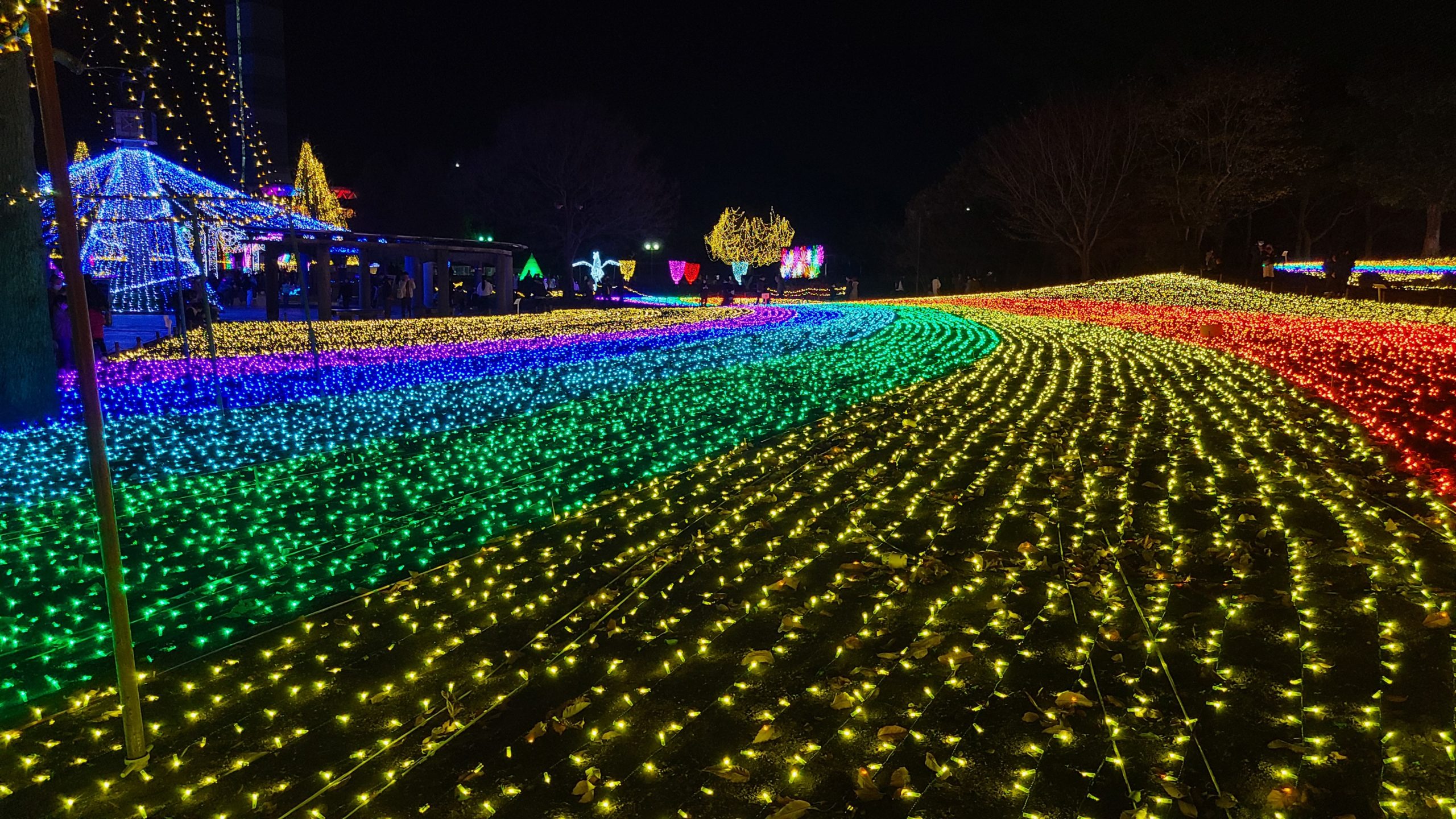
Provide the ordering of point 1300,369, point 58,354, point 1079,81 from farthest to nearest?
point 1079,81 < point 58,354 < point 1300,369

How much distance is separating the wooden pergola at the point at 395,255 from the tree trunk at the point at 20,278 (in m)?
9.54

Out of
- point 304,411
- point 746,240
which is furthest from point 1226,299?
point 746,240

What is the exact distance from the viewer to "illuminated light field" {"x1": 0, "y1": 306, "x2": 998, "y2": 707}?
160 inches

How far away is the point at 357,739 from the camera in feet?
9.84

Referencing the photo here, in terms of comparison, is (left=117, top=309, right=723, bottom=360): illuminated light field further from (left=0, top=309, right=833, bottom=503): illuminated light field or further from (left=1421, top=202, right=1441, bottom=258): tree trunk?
(left=1421, top=202, right=1441, bottom=258): tree trunk

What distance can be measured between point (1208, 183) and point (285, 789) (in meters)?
36.3

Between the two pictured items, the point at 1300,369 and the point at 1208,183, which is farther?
the point at 1208,183

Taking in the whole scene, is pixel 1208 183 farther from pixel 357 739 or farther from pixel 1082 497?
pixel 357 739

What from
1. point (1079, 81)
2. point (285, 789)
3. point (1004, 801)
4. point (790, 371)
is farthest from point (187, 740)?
point (1079, 81)

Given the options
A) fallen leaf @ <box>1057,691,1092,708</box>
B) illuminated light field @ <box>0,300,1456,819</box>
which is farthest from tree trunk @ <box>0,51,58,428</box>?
fallen leaf @ <box>1057,691,1092,708</box>

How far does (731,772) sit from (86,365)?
86.8 inches

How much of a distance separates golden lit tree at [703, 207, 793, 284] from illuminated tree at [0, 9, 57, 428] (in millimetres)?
47765

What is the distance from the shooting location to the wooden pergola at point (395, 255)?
71.9 ft

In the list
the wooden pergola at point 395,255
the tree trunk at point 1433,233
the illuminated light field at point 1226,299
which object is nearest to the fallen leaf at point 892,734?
the wooden pergola at point 395,255
